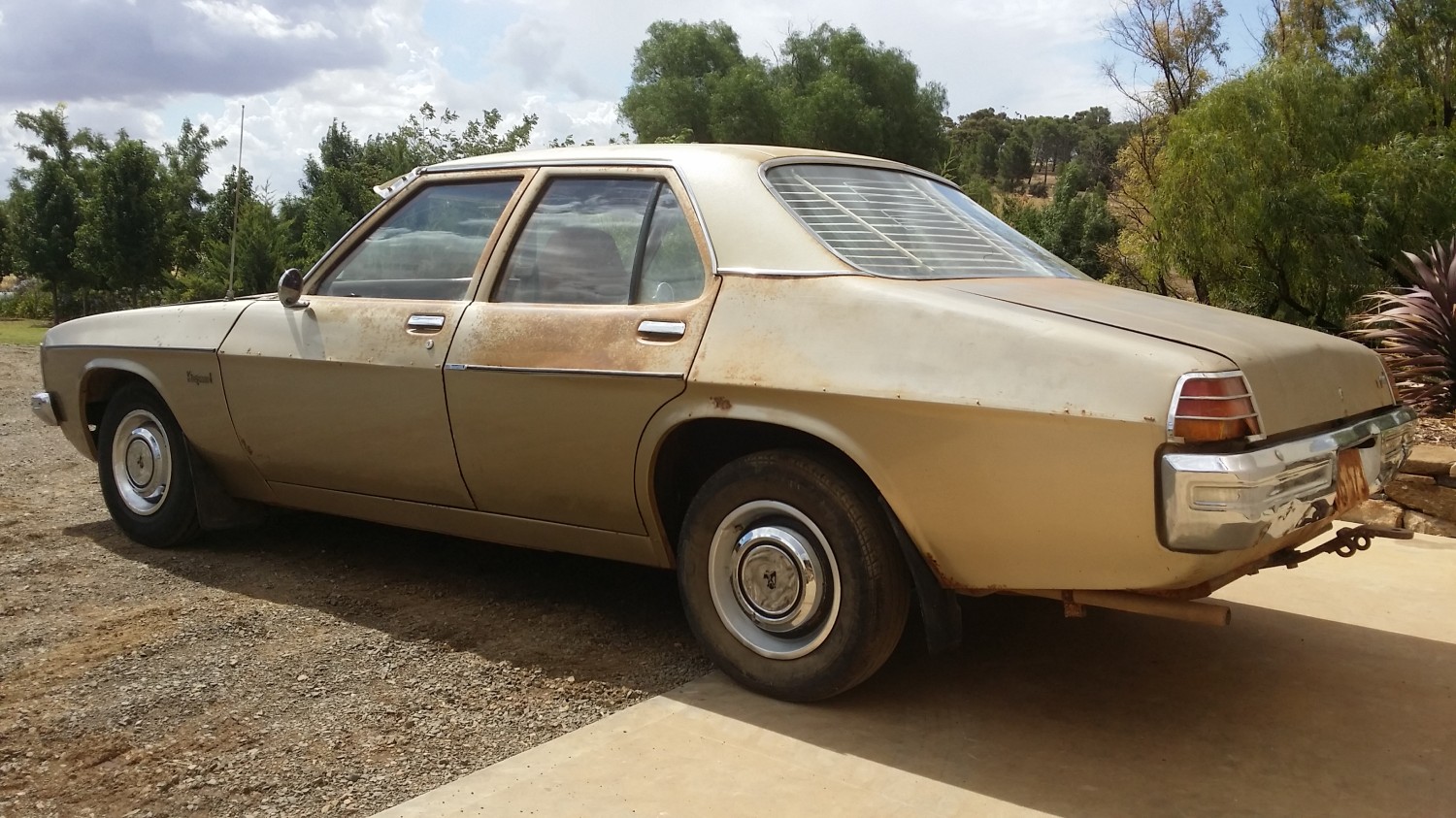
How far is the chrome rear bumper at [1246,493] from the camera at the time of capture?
103 inches

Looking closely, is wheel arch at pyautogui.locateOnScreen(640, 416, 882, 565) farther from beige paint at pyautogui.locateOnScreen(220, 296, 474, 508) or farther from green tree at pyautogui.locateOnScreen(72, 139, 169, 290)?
green tree at pyautogui.locateOnScreen(72, 139, 169, 290)

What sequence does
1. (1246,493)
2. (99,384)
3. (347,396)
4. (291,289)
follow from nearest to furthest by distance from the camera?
(1246,493) → (347,396) → (291,289) → (99,384)

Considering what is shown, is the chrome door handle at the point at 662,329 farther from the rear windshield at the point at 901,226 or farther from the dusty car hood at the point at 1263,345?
the dusty car hood at the point at 1263,345

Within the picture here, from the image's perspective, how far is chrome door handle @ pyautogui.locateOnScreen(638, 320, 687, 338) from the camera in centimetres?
344

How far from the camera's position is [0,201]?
55.8 m

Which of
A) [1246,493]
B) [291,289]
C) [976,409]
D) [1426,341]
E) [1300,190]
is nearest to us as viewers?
[1246,493]

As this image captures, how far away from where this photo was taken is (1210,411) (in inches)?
105

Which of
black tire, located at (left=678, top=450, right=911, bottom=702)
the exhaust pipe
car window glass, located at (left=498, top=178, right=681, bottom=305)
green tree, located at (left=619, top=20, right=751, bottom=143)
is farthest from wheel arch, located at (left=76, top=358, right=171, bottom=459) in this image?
green tree, located at (left=619, top=20, right=751, bottom=143)

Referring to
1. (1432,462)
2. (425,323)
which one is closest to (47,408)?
(425,323)

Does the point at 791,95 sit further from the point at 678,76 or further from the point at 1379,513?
the point at 1379,513

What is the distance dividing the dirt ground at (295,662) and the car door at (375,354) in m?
0.48

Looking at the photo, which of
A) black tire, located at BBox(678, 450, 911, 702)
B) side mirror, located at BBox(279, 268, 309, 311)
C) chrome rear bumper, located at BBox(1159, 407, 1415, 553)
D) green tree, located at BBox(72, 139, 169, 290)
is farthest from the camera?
green tree, located at BBox(72, 139, 169, 290)

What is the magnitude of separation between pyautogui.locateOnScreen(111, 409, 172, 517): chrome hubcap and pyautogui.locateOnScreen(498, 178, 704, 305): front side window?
2.00m

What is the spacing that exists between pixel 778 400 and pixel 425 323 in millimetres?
1414
